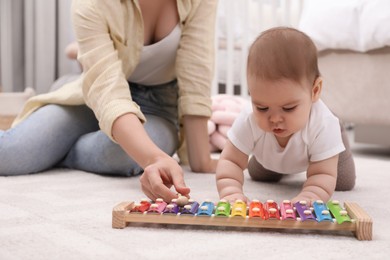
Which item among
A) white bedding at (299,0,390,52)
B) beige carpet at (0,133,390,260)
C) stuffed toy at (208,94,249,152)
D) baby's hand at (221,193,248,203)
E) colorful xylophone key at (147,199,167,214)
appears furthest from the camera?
stuffed toy at (208,94,249,152)

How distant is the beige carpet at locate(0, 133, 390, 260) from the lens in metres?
0.65

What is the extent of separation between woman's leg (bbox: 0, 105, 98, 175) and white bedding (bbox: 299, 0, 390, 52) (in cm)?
80

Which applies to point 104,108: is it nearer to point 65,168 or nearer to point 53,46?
point 65,168

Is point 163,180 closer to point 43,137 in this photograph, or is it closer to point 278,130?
point 278,130

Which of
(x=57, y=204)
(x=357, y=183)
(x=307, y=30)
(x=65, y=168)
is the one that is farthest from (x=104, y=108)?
(x=307, y=30)

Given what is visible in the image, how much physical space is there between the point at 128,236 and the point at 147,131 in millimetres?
575

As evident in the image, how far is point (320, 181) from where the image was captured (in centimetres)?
91

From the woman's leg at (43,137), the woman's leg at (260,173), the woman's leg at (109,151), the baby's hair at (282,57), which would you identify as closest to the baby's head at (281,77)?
the baby's hair at (282,57)

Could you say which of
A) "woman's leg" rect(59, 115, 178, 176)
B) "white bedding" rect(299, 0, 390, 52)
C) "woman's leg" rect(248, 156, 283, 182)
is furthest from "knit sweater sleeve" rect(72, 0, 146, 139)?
"white bedding" rect(299, 0, 390, 52)

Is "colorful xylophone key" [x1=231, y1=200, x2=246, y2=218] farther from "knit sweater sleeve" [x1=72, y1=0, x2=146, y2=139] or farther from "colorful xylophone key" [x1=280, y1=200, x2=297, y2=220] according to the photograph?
"knit sweater sleeve" [x1=72, y1=0, x2=146, y2=139]

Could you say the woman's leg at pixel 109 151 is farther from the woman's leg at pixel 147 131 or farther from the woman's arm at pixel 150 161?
the woman's arm at pixel 150 161

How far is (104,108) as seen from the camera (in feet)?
3.54

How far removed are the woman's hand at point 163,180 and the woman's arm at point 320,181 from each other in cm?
19

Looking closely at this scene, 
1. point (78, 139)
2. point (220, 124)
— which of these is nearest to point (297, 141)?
point (78, 139)
